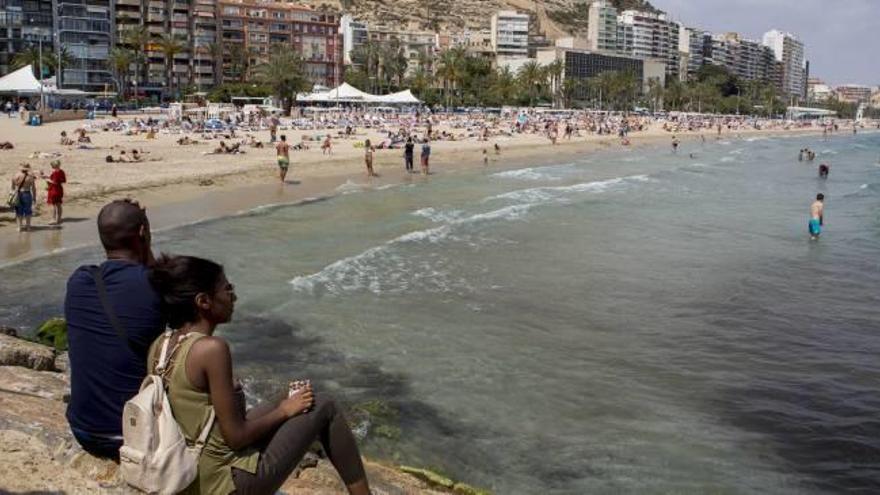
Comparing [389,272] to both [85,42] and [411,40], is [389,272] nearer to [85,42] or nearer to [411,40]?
[85,42]

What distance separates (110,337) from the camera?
3.01m

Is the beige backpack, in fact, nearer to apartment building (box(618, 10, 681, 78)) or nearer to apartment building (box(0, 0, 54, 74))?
apartment building (box(0, 0, 54, 74))

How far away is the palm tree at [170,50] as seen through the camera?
88.2 metres

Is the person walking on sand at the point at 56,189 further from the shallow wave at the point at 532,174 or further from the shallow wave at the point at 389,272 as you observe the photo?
the shallow wave at the point at 532,174

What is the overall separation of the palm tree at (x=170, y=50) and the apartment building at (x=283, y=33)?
9242 mm

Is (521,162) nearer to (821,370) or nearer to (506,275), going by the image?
(506,275)

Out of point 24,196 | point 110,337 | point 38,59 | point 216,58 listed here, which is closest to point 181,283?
point 110,337

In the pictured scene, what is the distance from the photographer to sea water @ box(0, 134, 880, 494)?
671 cm

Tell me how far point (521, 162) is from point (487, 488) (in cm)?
4020

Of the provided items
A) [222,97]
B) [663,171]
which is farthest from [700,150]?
[222,97]

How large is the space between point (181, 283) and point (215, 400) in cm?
44

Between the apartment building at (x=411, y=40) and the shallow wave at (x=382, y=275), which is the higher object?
the apartment building at (x=411, y=40)

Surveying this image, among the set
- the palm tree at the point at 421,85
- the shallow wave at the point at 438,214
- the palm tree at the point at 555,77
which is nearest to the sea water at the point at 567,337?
the shallow wave at the point at 438,214

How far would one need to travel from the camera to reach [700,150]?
6862cm
